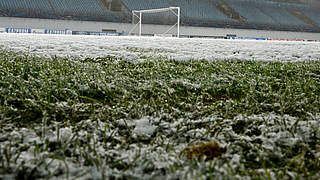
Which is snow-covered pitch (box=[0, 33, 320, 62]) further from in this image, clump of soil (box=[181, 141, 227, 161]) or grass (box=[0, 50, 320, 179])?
clump of soil (box=[181, 141, 227, 161])

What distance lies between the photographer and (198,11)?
19562 mm

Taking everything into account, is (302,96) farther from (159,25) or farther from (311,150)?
(159,25)

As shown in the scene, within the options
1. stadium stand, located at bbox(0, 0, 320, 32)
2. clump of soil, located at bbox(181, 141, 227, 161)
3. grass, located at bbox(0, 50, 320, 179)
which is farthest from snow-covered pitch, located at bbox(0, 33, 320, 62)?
stadium stand, located at bbox(0, 0, 320, 32)

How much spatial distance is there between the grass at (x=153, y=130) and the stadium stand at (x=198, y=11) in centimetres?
1664

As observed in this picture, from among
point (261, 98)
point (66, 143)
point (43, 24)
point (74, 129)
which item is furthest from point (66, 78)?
point (43, 24)

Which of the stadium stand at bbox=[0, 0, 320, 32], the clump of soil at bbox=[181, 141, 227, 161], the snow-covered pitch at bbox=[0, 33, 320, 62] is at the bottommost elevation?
the clump of soil at bbox=[181, 141, 227, 161]

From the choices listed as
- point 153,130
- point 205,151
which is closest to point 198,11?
point 153,130

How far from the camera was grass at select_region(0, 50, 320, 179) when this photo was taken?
Answer: 65 centimetres

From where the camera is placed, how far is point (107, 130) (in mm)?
875

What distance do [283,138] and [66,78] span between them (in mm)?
992

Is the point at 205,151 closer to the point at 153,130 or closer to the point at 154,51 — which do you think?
the point at 153,130

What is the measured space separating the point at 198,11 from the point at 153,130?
1954cm

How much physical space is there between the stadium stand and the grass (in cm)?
1664

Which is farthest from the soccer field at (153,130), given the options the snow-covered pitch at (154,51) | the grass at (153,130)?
the snow-covered pitch at (154,51)
